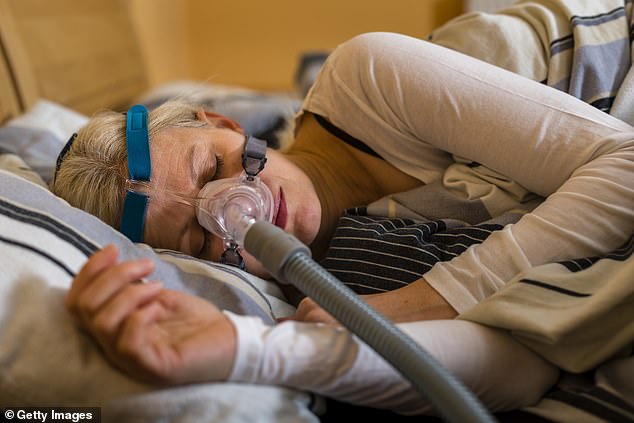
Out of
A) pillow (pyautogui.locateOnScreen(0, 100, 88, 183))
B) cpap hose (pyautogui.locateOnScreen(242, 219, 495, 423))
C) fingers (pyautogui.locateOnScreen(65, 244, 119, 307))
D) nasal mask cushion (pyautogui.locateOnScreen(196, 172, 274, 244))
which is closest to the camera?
cpap hose (pyautogui.locateOnScreen(242, 219, 495, 423))

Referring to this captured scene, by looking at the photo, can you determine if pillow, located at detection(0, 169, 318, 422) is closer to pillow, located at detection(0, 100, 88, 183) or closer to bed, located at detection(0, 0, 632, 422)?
bed, located at detection(0, 0, 632, 422)

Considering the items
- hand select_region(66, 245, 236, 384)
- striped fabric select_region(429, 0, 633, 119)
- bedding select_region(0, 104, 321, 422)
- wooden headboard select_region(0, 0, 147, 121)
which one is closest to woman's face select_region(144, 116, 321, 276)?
bedding select_region(0, 104, 321, 422)

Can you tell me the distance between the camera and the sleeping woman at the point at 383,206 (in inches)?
26.5

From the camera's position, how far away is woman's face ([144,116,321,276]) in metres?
1.00

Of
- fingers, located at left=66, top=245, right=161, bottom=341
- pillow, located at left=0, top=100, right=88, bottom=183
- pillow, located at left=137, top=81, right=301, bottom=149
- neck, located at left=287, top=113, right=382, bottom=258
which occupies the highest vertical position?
fingers, located at left=66, top=245, right=161, bottom=341

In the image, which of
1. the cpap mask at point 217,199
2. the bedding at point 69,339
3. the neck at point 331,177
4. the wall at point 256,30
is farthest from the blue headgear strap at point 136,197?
the wall at point 256,30

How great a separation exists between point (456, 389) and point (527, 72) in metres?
0.69

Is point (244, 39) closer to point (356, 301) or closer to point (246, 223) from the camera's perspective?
point (246, 223)

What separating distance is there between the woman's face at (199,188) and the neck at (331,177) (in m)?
0.05

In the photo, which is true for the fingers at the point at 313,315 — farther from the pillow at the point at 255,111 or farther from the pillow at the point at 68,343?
the pillow at the point at 255,111

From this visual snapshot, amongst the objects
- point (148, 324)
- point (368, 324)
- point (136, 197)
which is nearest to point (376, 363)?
point (368, 324)

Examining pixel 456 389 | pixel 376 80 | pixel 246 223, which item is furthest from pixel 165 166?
pixel 456 389

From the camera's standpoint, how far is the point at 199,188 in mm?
1008

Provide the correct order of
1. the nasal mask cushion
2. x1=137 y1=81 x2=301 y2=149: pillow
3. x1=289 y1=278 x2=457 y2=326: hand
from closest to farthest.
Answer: x1=289 y1=278 x2=457 y2=326: hand, the nasal mask cushion, x1=137 y1=81 x2=301 y2=149: pillow
